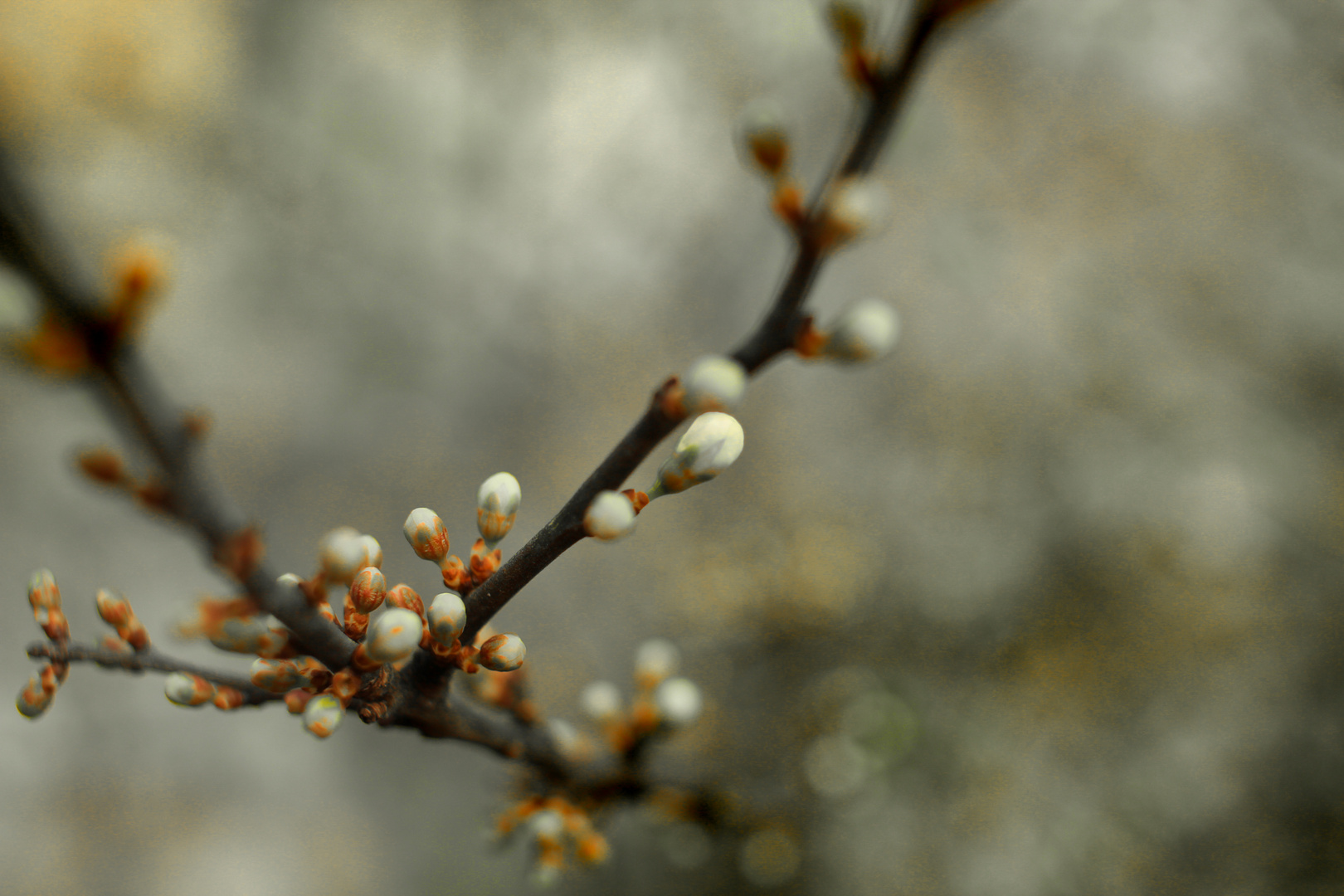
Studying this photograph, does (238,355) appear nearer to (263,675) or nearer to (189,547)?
(189,547)

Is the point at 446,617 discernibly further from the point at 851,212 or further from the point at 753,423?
the point at 753,423

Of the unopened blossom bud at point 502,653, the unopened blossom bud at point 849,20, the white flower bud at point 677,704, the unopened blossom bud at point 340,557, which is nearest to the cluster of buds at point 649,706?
the white flower bud at point 677,704

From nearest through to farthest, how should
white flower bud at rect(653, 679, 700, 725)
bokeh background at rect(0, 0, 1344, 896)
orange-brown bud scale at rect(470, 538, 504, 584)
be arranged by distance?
orange-brown bud scale at rect(470, 538, 504, 584), white flower bud at rect(653, 679, 700, 725), bokeh background at rect(0, 0, 1344, 896)

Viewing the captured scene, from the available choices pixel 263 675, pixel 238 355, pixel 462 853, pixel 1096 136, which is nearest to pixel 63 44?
pixel 238 355

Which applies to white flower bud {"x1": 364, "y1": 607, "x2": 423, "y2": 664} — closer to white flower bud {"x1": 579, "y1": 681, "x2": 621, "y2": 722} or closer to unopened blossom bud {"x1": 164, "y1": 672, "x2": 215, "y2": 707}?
unopened blossom bud {"x1": 164, "y1": 672, "x2": 215, "y2": 707}

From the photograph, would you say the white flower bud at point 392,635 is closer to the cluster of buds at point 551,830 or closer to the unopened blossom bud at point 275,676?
the unopened blossom bud at point 275,676

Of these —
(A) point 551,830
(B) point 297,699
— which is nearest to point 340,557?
(B) point 297,699

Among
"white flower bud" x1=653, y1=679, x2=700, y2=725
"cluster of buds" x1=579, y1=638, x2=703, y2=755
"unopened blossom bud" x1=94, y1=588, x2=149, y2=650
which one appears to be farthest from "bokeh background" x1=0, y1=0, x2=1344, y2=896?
"unopened blossom bud" x1=94, y1=588, x2=149, y2=650
